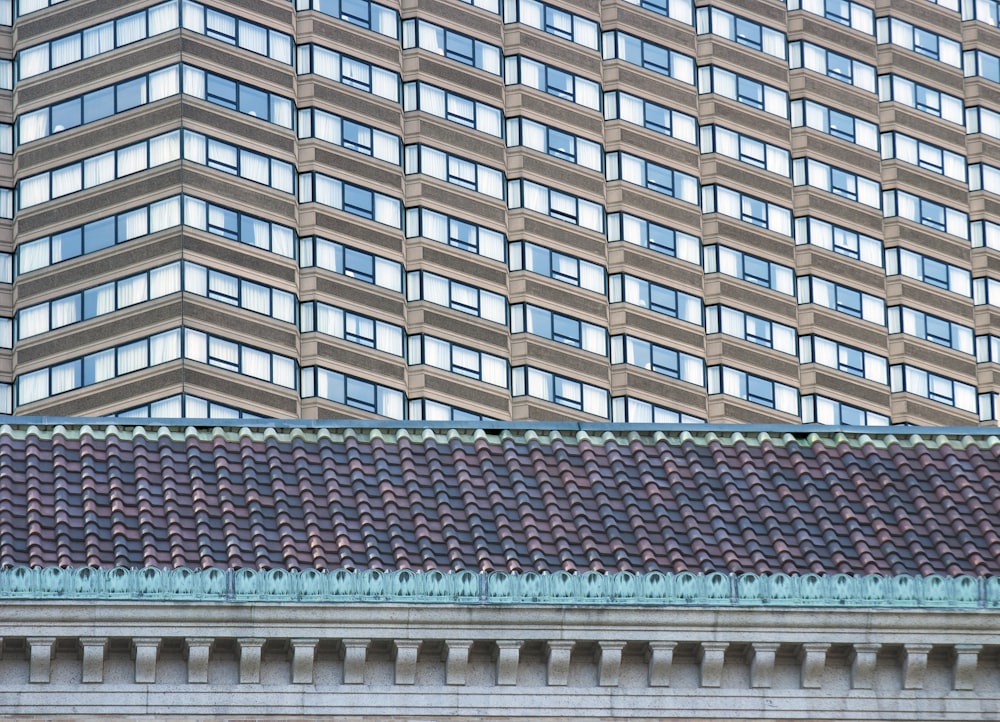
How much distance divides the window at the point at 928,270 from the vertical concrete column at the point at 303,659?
119 meters

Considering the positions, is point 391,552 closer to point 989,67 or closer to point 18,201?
point 18,201

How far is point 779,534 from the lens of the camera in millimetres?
46500

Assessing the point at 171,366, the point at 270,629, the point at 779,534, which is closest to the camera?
the point at 270,629

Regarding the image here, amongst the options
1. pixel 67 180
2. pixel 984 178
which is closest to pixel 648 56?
pixel 984 178

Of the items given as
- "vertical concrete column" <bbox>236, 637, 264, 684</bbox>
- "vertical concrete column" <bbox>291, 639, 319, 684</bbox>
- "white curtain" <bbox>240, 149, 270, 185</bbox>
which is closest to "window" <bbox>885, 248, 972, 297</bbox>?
"white curtain" <bbox>240, 149, 270, 185</bbox>

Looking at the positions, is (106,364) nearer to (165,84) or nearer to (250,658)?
(165,84)

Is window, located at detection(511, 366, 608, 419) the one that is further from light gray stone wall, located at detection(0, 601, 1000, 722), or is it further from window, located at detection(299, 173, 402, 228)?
light gray stone wall, located at detection(0, 601, 1000, 722)

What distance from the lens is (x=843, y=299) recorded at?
157625 mm

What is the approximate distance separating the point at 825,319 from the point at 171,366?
121 ft

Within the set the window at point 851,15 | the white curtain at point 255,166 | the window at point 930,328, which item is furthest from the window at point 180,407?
the window at point 851,15

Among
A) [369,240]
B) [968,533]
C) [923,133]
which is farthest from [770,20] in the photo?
[968,533]

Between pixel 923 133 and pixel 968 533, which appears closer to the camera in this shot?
pixel 968 533

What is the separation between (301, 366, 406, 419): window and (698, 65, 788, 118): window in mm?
26184

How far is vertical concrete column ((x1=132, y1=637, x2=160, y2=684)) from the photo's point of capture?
4188 centimetres
